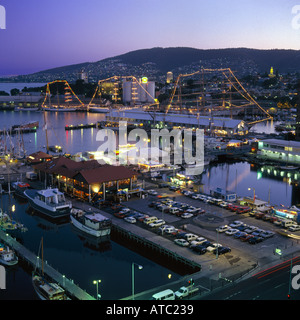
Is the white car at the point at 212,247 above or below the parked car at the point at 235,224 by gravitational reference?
below

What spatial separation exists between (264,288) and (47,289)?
3.08 meters

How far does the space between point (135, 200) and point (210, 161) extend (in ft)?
23.6

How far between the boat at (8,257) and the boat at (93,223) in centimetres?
167

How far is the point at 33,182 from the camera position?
11492 millimetres

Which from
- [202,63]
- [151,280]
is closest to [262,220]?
[151,280]

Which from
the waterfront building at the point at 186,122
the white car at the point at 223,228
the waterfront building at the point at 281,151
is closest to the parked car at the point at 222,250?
the white car at the point at 223,228

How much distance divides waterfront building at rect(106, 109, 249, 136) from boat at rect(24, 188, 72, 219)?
47.4 ft

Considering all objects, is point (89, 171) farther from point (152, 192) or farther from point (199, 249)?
Answer: point (199, 249)

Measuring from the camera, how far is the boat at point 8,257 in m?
6.36

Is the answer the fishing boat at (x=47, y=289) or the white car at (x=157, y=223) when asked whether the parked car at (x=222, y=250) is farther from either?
the fishing boat at (x=47, y=289)

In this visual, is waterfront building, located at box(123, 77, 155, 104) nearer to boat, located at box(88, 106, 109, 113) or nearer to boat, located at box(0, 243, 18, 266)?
boat, located at box(88, 106, 109, 113)

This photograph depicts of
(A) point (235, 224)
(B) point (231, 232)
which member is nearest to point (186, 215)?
(A) point (235, 224)

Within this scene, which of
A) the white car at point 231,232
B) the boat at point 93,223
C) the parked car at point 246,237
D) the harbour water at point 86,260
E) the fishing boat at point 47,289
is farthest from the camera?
the boat at point 93,223

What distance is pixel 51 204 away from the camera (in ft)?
29.2
